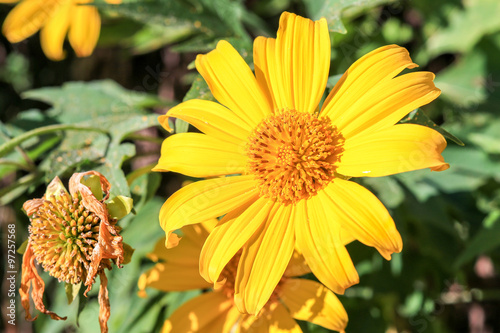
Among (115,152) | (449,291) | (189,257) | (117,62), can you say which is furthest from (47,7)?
(449,291)

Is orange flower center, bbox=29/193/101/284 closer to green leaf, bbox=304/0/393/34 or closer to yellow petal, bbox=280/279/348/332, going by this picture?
yellow petal, bbox=280/279/348/332

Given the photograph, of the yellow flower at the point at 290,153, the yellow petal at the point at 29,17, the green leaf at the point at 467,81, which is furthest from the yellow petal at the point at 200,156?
the yellow petal at the point at 29,17

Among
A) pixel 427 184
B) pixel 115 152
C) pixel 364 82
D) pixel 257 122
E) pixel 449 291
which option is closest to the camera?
pixel 364 82

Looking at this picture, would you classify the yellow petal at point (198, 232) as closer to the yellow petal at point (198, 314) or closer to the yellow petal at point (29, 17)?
the yellow petal at point (198, 314)

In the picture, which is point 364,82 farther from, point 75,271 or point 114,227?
point 75,271

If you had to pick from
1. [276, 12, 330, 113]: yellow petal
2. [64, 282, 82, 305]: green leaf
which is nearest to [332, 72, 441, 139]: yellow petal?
[276, 12, 330, 113]: yellow petal

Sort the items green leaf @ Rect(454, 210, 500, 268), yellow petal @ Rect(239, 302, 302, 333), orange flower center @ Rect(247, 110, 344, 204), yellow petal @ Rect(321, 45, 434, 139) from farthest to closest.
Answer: green leaf @ Rect(454, 210, 500, 268), yellow petal @ Rect(239, 302, 302, 333), orange flower center @ Rect(247, 110, 344, 204), yellow petal @ Rect(321, 45, 434, 139)
